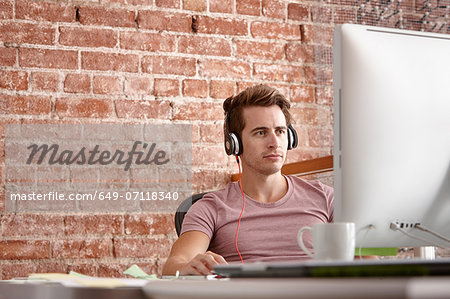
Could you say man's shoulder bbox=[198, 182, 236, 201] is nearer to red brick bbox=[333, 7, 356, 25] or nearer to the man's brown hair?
the man's brown hair

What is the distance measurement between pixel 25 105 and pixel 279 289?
1.94m

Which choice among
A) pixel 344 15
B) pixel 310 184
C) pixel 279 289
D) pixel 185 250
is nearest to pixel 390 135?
pixel 279 289

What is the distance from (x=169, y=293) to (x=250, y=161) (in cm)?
132

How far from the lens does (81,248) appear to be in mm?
2234

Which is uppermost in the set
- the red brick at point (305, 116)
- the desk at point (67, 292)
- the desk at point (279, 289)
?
the red brick at point (305, 116)

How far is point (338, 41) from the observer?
0.87 meters

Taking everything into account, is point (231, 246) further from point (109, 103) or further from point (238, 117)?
point (109, 103)

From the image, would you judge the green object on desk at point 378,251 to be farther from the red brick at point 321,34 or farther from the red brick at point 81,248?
the red brick at point 321,34

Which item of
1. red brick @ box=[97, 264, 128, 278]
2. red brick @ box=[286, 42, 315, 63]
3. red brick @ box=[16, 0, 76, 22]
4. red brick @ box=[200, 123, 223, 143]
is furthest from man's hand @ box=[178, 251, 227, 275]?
red brick @ box=[286, 42, 315, 63]

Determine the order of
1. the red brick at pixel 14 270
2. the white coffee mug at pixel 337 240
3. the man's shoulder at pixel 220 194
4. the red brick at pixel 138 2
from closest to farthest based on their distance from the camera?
the white coffee mug at pixel 337 240, the man's shoulder at pixel 220 194, the red brick at pixel 14 270, the red brick at pixel 138 2

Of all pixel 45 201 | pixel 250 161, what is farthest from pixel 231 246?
pixel 45 201

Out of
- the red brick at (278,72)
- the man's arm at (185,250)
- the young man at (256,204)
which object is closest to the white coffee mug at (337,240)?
the man's arm at (185,250)

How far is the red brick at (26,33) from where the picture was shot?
2.25 m

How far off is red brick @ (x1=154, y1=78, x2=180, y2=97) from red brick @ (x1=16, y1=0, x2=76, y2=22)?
411 millimetres
